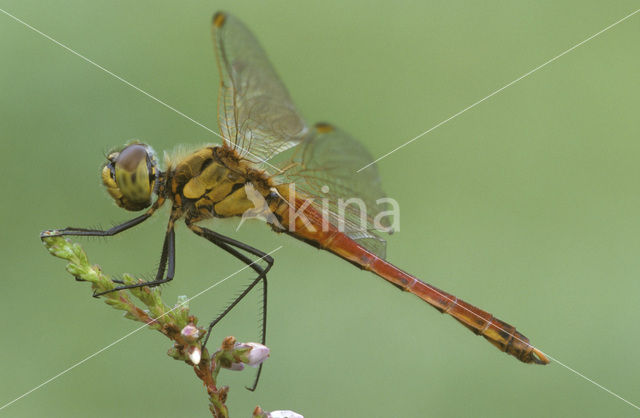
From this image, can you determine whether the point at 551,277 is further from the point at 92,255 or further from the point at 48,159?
the point at 48,159

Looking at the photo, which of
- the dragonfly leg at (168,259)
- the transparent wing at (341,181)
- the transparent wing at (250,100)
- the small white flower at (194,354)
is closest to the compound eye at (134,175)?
the dragonfly leg at (168,259)

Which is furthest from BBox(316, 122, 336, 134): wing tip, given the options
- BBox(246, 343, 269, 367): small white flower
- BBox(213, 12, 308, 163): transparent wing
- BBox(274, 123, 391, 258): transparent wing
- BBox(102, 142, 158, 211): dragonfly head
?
BBox(246, 343, 269, 367): small white flower

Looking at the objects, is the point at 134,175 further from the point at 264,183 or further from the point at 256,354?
the point at 256,354

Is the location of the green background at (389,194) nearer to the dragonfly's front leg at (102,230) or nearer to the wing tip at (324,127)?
the dragonfly's front leg at (102,230)

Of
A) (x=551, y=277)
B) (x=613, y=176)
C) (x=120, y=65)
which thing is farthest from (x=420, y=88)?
(x=120, y=65)

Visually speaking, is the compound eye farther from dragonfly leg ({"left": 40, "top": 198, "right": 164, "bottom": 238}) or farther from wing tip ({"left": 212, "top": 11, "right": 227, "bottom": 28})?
wing tip ({"left": 212, "top": 11, "right": 227, "bottom": 28})
